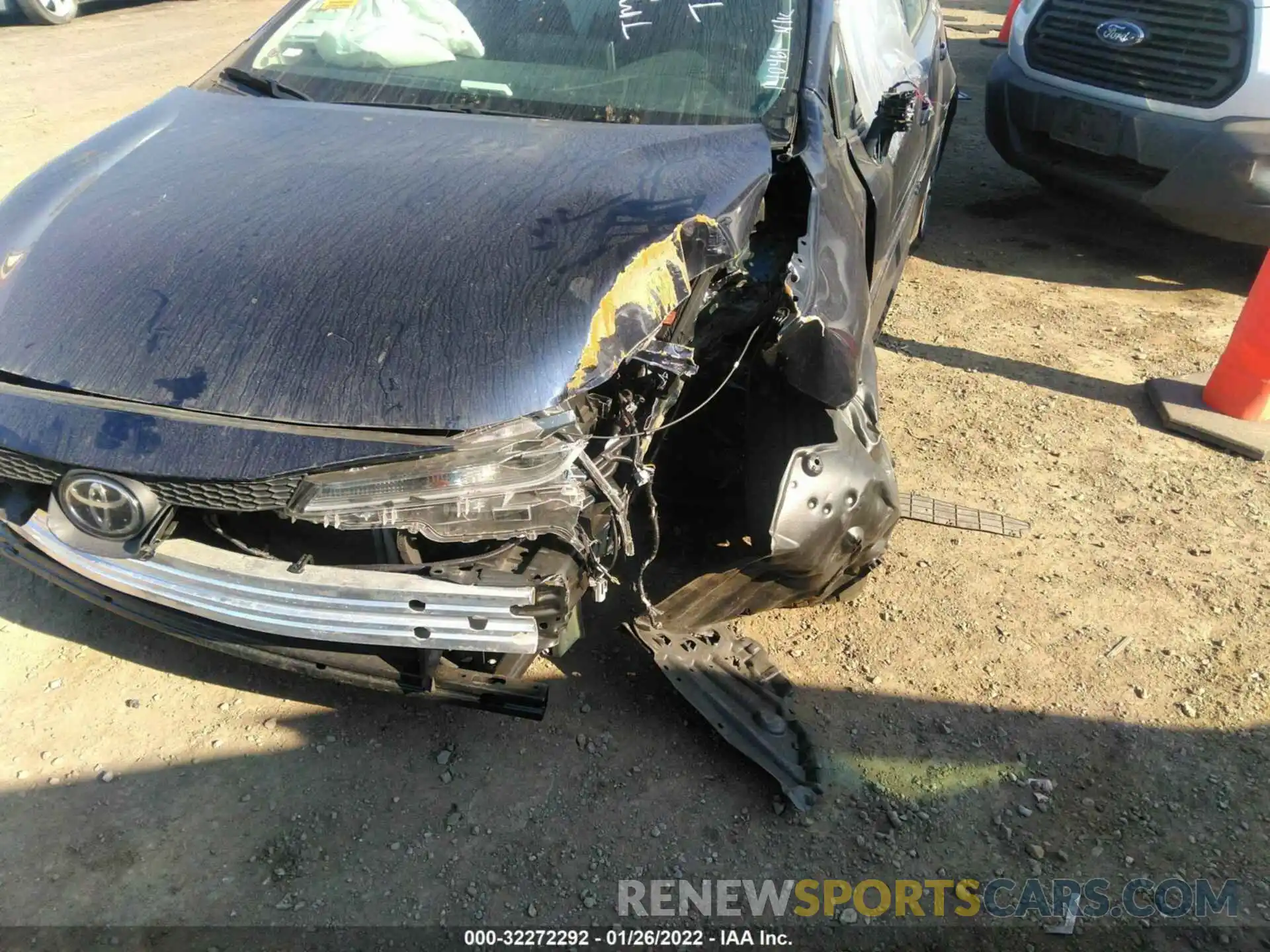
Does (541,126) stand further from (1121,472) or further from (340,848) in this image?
(1121,472)

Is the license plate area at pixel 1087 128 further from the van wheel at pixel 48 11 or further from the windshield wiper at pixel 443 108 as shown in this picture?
the van wheel at pixel 48 11

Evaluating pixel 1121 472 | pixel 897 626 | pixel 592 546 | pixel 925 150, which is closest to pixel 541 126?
pixel 592 546

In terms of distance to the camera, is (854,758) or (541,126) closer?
(854,758)

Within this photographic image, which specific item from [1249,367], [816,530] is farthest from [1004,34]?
[816,530]

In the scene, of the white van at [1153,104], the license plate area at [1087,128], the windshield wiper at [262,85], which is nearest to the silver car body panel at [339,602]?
the windshield wiper at [262,85]

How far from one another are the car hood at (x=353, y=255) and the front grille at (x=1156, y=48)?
10.9ft

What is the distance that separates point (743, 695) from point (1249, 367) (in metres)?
2.76

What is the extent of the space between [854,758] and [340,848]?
1334mm

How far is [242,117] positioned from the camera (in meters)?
2.84

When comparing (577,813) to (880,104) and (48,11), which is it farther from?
(48,11)

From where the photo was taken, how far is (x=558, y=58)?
9.45ft

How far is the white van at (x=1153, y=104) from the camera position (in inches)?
175

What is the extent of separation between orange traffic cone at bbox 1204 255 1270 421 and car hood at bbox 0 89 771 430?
246cm

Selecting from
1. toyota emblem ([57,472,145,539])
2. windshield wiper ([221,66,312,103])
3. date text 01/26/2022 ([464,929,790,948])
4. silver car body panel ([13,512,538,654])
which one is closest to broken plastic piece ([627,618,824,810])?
date text 01/26/2022 ([464,929,790,948])
